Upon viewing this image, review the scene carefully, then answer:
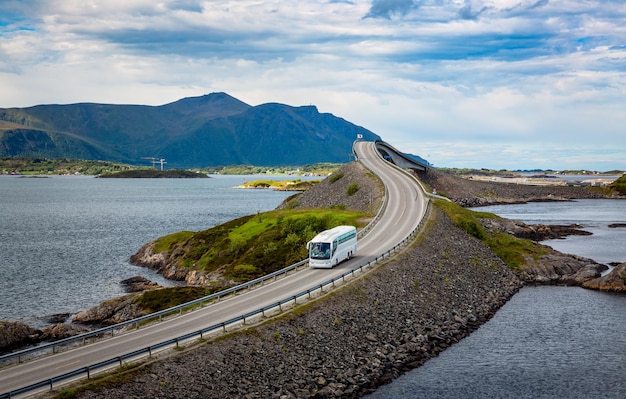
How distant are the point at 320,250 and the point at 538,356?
23.2 metres

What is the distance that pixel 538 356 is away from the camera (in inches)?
2035

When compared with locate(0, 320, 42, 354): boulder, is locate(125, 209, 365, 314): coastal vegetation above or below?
above

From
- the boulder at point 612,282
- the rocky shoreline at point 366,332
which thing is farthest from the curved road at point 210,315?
the boulder at point 612,282

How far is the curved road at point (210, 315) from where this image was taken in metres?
36.3

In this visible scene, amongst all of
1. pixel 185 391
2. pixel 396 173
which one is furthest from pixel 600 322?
pixel 396 173

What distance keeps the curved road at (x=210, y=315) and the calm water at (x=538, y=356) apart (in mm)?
13520

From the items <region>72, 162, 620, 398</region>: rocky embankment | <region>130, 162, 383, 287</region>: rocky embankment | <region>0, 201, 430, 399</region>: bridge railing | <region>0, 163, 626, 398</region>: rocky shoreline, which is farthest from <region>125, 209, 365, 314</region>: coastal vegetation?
<region>72, 162, 620, 398</region>: rocky embankment

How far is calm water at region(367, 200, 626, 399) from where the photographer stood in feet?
145

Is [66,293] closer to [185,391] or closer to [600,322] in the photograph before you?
[185,391]

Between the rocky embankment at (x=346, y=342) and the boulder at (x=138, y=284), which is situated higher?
the rocky embankment at (x=346, y=342)

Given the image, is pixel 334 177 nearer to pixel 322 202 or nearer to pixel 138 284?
pixel 322 202

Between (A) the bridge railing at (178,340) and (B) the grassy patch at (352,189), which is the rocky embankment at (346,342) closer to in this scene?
(A) the bridge railing at (178,340)

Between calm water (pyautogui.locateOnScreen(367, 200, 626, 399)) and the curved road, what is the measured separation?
1352 cm

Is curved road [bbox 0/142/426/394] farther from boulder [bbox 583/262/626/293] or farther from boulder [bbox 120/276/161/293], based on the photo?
boulder [bbox 120/276/161/293]
